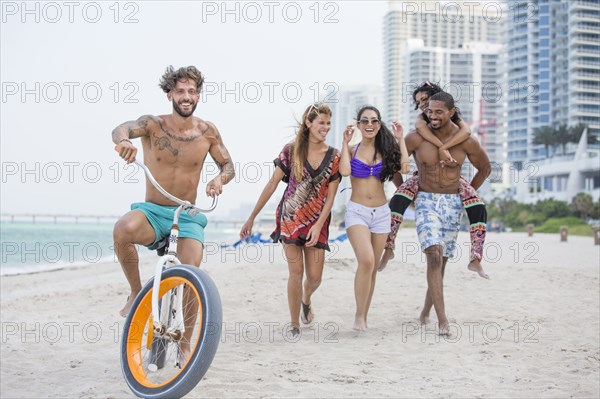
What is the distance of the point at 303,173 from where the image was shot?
7.32 m

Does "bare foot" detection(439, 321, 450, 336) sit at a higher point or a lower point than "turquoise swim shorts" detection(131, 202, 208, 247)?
lower

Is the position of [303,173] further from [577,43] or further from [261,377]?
[577,43]

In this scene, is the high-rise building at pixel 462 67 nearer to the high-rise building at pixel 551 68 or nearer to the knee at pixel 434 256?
the high-rise building at pixel 551 68

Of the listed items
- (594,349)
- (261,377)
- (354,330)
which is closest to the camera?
(261,377)

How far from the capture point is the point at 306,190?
7344 mm

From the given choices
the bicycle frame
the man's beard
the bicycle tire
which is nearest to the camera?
the bicycle tire

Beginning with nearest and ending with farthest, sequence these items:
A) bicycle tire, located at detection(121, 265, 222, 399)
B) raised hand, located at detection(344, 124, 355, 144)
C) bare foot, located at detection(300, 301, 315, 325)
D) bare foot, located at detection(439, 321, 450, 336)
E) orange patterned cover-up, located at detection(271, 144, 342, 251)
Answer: bicycle tire, located at detection(121, 265, 222, 399)
raised hand, located at detection(344, 124, 355, 144)
orange patterned cover-up, located at detection(271, 144, 342, 251)
bare foot, located at detection(439, 321, 450, 336)
bare foot, located at detection(300, 301, 315, 325)

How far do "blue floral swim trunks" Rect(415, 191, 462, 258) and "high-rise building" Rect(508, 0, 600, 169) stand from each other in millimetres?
86009

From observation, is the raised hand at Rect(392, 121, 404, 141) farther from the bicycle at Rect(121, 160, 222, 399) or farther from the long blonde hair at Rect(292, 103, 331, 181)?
the bicycle at Rect(121, 160, 222, 399)

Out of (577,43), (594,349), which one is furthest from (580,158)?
(594,349)

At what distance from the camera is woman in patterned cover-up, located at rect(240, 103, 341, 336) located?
23.9ft

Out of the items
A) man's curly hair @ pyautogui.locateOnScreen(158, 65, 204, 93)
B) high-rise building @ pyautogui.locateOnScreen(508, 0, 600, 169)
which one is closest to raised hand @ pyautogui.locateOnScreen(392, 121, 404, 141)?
man's curly hair @ pyautogui.locateOnScreen(158, 65, 204, 93)

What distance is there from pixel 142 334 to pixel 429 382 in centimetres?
244

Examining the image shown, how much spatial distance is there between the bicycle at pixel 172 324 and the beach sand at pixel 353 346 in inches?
26.1
